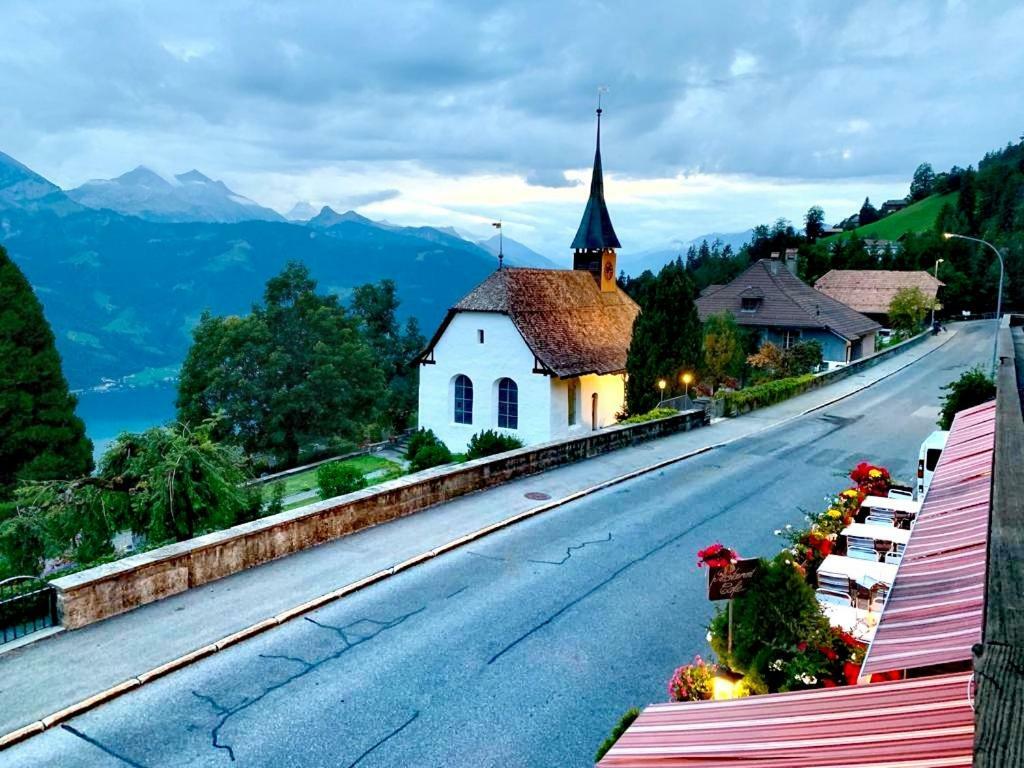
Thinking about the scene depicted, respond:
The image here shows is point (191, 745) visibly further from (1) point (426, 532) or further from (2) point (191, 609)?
(1) point (426, 532)

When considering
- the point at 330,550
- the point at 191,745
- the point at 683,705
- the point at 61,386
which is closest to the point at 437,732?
the point at 191,745

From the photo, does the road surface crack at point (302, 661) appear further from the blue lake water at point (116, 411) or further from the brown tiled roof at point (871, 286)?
the blue lake water at point (116, 411)

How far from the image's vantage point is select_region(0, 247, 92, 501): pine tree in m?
34.5

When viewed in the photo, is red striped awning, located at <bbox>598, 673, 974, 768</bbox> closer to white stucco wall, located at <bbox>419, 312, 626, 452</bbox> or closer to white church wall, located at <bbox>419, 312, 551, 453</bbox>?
white stucco wall, located at <bbox>419, 312, 626, 452</bbox>

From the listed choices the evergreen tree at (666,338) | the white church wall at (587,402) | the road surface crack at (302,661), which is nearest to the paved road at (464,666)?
the road surface crack at (302,661)

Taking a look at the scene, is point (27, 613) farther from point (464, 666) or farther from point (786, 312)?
point (786, 312)

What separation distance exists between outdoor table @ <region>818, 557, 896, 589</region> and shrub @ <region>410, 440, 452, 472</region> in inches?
874

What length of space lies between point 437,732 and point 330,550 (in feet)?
18.2

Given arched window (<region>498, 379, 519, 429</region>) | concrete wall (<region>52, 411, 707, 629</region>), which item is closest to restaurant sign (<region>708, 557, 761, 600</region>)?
concrete wall (<region>52, 411, 707, 629</region>)

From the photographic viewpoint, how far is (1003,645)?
→ 9.36 feet

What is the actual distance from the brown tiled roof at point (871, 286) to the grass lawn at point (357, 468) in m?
53.9

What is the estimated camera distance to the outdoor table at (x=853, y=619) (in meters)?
8.36

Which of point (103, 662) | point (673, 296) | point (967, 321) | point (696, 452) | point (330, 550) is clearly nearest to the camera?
point (103, 662)

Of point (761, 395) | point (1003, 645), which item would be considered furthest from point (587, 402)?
point (1003, 645)
